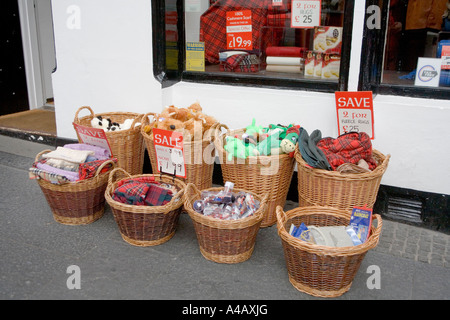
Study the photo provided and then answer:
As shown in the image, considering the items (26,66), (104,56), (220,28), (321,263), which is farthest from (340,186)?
(26,66)

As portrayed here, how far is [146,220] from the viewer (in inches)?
113

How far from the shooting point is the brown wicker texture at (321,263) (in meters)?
2.33

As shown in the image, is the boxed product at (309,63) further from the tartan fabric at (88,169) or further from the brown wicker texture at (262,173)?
the tartan fabric at (88,169)

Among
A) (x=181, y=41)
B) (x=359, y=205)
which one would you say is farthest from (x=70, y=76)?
(x=359, y=205)

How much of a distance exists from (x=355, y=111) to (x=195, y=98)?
153cm

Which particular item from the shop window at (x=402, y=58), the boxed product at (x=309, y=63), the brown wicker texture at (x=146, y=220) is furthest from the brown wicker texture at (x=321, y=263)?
the boxed product at (x=309, y=63)

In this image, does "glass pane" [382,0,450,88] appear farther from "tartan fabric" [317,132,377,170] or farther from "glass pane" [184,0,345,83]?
"tartan fabric" [317,132,377,170]

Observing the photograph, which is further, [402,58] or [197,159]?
[402,58]

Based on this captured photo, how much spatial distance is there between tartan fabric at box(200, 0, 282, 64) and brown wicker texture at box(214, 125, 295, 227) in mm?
1199

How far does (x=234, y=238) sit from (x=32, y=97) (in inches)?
181

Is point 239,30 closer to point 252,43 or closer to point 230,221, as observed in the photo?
point 252,43

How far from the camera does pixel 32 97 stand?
6035mm

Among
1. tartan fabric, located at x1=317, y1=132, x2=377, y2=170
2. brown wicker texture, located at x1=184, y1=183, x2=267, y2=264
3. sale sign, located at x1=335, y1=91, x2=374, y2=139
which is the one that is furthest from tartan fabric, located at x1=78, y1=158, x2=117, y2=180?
sale sign, located at x1=335, y1=91, x2=374, y2=139

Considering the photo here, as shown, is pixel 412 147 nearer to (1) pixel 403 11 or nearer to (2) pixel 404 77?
(2) pixel 404 77
